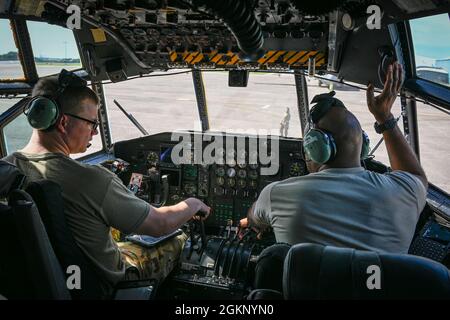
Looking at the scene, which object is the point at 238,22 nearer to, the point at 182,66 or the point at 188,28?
the point at 188,28

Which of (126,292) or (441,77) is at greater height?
(441,77)

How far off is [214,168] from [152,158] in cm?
54

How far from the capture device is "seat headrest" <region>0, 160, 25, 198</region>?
4.17 feet

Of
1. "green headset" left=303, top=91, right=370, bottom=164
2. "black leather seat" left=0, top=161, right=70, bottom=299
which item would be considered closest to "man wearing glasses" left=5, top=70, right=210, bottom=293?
"black leather seat" left=0, top=161, right=70, bottom=299

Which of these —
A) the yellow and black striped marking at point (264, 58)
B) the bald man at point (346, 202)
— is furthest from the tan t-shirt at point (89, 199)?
the yellow and black striped marking at point (264, 58)

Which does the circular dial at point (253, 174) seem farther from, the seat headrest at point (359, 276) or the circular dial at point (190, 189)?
the seat headrest at point (359, 276)

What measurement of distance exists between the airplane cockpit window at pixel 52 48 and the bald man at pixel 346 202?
2412 mm

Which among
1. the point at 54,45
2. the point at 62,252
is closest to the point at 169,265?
the point at 62,252

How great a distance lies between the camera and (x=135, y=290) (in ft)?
5.08

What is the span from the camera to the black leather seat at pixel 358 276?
90cm

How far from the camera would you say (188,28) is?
9.71ft

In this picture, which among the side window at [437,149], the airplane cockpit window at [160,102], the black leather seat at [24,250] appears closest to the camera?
the black leather seat at [24,250]

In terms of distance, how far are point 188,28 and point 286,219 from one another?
207 centimetres

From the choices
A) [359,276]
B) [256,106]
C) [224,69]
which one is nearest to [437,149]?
[224,69]
